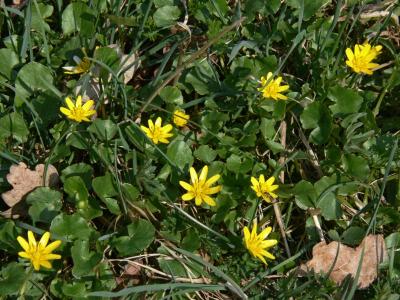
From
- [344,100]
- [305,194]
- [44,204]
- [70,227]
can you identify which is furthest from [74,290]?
[344,100]

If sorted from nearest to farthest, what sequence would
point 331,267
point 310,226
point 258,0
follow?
1. point 331,267
2. point 310,226
3. point 258,0

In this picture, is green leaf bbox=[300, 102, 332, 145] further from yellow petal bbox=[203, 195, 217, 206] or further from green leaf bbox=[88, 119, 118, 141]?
green leaf bbox=[88, 119, 118, 141]

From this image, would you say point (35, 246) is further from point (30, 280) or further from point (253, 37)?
point (253, 37)

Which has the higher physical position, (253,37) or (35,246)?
(253,37)

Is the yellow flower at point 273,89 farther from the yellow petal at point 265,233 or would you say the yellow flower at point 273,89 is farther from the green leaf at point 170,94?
the yellow petal at point 265,233

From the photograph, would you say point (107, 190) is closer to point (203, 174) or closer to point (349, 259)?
point (203, 174)

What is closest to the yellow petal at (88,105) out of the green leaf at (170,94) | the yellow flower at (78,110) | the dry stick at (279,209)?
the yellow flower at (78,110)

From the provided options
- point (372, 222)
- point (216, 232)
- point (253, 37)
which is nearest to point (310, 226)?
point (372, 222)

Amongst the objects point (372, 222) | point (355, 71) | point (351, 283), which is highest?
point (355, 71)
